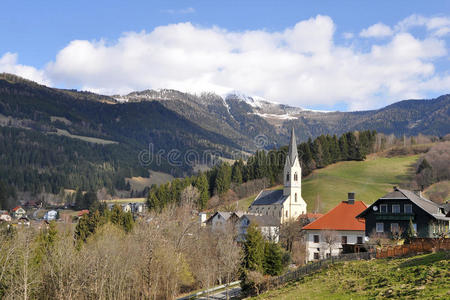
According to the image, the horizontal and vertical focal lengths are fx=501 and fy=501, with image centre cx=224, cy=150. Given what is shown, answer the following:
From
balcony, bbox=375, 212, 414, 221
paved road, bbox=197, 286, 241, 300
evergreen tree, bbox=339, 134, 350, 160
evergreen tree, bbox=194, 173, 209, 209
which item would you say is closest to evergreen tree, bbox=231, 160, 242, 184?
evergreen tree, bbox=194, 173, 209, 209

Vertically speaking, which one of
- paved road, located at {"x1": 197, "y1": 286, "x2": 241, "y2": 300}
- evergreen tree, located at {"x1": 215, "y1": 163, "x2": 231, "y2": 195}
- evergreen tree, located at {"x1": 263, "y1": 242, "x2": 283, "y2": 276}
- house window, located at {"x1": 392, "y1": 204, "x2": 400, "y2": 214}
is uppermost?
evergreen tree, located at {"x1": 215, "y1": 163, "x2": 231, "y2": 195}

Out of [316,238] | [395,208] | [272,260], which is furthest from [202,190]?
[272,260]

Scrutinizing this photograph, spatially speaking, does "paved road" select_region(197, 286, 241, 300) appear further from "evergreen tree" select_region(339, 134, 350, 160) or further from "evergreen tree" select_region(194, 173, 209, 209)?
"evergreen tree" select_region(339, 134, 350, 160)

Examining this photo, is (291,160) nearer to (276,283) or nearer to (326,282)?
(276,283)

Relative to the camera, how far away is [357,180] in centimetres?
13400

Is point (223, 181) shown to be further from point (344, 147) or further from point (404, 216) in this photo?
point (404, 216)

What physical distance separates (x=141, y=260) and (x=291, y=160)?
245 ft

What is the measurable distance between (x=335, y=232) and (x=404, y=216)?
1268cm

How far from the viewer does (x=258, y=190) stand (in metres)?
148

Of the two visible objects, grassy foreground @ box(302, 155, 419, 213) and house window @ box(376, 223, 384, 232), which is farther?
grassy foreground @ box(302, 155, 419, 213)

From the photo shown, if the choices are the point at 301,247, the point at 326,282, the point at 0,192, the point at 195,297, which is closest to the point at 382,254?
the point at 326,282

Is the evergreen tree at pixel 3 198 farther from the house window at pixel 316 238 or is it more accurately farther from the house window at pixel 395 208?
the house window at pixel 395 208

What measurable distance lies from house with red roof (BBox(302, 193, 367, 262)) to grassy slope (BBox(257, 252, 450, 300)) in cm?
2843

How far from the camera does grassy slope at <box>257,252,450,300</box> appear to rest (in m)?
26.7
